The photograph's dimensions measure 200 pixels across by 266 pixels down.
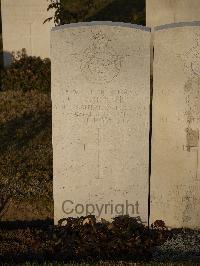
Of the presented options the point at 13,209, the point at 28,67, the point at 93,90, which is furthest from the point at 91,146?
the point at 28,67

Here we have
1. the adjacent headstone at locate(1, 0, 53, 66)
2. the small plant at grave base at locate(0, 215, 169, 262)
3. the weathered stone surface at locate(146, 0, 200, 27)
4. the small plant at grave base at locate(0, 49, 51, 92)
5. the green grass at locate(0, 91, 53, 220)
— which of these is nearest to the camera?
the small plant at grave base at locate(0, 215, 169, 262)

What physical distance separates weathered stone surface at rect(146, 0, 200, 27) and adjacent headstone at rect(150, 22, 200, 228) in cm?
524

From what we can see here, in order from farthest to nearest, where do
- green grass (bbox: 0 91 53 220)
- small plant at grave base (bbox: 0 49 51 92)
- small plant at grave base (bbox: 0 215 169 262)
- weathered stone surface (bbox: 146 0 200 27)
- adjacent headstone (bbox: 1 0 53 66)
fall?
adjacent headstone (bbox: 1 0 53 66) → small plant at grave base (bbox: 0 49 51 92) → weathered stone surface (bbox: 146 0 200 27) → green grass (bbox: 0 91 53 220) → small plant at grave base (bbox: 0 215 169 262)

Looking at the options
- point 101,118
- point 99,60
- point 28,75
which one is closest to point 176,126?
point 101,118

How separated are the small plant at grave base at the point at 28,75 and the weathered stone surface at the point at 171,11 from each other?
7.15 ft

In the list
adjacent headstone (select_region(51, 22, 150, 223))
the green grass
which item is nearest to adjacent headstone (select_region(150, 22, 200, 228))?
adjacent headstone (select_region(51, 22, 150, 223))

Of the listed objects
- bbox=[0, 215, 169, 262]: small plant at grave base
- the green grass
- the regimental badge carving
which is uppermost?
the regimental badge carving

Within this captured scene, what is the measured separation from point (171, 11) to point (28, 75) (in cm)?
287

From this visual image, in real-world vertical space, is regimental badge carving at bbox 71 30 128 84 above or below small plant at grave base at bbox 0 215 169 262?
above

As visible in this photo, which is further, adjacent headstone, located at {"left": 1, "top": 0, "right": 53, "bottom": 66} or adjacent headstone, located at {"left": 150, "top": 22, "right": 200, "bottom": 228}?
adjacent headstone, located at {"left": 1, "top": 0, "right": 53, "bottom": 66}

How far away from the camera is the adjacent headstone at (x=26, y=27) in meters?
10.9

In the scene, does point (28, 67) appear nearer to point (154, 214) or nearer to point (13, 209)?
point (13, 209)

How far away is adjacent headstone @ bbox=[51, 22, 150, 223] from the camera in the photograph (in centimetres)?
506

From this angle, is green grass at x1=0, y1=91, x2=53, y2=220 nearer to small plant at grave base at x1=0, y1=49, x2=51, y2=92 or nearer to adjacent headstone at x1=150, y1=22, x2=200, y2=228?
small plant at grave base at x1=0, y1=49, x2=51, y2=92
